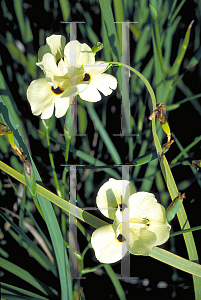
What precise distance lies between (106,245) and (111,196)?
78 mm

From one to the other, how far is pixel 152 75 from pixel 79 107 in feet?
0.57

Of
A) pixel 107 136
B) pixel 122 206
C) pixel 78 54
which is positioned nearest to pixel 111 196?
pixel 122 206

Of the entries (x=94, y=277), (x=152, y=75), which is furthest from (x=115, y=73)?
(x=94, y=277)

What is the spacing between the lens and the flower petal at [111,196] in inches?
13.7

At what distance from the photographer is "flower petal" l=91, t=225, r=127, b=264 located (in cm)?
33

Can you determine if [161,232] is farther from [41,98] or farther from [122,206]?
[41,98]

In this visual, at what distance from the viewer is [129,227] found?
1.13 ft

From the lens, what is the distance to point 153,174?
438 mm

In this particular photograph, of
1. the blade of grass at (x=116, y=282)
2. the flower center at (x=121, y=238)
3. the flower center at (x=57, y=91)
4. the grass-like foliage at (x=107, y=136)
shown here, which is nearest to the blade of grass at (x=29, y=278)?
the grass-like foliage at (x=107, y=136)

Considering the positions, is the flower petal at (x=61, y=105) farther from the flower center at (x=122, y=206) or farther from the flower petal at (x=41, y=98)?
the flower center at (x=122, y=206)

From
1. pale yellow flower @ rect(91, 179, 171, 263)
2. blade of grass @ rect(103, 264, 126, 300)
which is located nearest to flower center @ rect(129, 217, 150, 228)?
pale yellow flower @ rect(91, 179, 171, 263)

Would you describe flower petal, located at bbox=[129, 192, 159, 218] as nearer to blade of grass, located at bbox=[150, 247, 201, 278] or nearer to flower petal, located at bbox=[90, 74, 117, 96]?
blade of grass, located at bbox=[150, 247, 201, 278]

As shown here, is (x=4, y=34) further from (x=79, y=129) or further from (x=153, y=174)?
(x=153, y=174)

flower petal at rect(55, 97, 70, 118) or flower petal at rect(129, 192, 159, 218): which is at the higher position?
flower petal at rect(55, 97, 70, 118)
